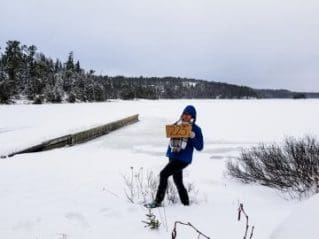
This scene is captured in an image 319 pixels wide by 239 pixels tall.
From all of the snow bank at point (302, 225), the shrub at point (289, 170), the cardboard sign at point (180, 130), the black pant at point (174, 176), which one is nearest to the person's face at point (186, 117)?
the cardboard sign at point (180, 130)

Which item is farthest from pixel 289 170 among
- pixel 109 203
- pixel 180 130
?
pixel 109 203

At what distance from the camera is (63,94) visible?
2606 inches

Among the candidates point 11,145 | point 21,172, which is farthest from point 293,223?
point 11,145

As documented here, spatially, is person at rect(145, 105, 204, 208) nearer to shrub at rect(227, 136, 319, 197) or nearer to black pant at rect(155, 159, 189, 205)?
black pant at rect(155, 159, 189, 205)

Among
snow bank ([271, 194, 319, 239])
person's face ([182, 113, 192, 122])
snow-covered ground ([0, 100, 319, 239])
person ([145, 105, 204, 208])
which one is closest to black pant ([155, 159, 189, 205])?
person ([145, 105, 204, 208])

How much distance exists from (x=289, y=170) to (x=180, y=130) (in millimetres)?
2957

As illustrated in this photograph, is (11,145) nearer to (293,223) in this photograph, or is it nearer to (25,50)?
(293,223)

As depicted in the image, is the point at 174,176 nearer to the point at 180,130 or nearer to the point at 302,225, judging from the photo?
the point at 180,130

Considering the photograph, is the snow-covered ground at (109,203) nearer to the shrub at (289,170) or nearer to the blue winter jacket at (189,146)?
the shrub at (289,170)

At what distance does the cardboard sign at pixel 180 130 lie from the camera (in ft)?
17.0

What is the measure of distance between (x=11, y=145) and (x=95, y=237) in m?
8.00

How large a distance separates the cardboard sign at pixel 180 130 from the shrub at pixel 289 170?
2683mm

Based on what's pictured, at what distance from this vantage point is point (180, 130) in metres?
5.19

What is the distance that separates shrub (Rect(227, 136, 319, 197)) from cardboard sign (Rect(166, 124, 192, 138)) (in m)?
2.68
